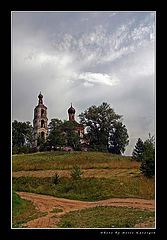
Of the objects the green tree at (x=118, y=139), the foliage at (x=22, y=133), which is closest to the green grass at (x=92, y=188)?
the green tree at (x=118, y=139)

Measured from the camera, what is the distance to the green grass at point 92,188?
40.6ft

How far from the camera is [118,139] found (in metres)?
46.6

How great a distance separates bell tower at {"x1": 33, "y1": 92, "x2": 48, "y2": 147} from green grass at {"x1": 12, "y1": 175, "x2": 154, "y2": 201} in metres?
33.4

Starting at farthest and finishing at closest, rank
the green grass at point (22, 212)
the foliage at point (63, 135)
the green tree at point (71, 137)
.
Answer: the green tree at point (71, 137) → the foliage at point (63, 135) → the green grass at point (22, 212)

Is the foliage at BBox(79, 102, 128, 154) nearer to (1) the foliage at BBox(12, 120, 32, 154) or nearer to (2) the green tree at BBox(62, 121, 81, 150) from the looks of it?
(2) the green tree at BBox(62, 121, 81, 150)

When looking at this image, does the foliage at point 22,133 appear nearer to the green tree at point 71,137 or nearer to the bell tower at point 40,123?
the bell tower at point 40,123

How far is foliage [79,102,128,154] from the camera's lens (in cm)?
4659

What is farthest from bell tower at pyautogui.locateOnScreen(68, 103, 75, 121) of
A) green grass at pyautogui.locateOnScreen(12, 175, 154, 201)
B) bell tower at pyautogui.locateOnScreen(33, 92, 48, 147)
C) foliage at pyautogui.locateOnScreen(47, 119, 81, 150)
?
green grass at pyautogui.locateOnScreen(12, 175, 154, 201)

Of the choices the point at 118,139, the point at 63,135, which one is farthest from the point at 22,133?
the point at 118,139

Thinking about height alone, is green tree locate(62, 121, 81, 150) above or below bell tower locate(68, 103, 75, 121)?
below

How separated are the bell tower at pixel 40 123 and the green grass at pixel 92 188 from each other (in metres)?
33.4
